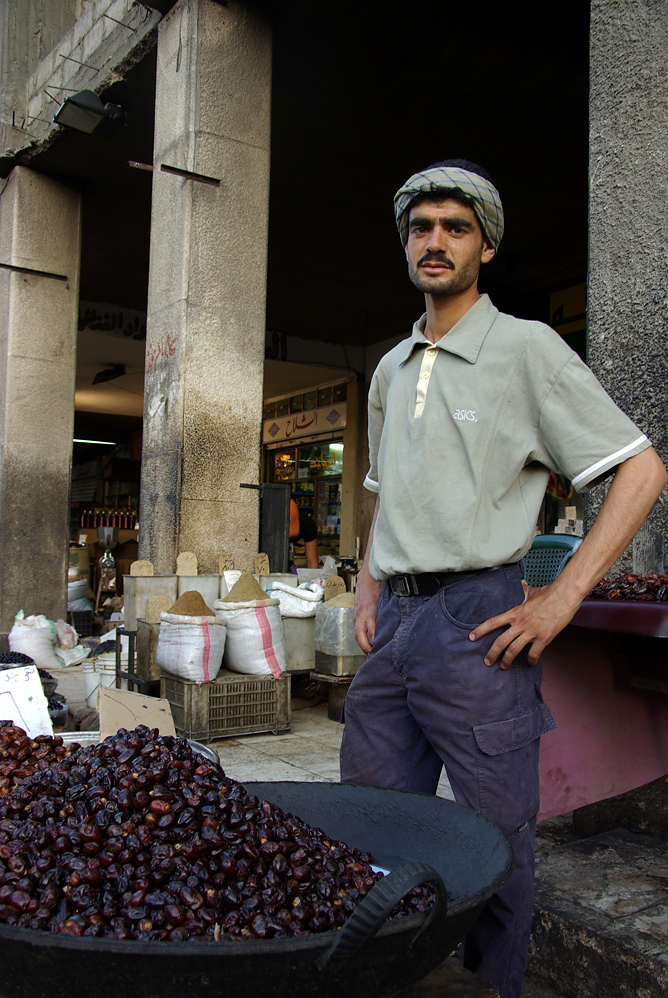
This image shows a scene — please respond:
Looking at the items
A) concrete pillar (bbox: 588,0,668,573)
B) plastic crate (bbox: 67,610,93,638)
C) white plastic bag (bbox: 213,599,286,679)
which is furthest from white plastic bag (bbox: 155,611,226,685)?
plastic crate (bbox: 67,610,93,638)

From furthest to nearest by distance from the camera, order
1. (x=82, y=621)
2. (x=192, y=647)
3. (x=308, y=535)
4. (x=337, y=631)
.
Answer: (x=82, y=621) < (x=308, y=535) < (x=337, y=631) < (x=192, y=647)

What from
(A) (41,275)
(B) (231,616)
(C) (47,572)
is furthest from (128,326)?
(B) (231,616)

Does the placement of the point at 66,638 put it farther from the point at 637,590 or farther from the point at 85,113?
the point at 637,590

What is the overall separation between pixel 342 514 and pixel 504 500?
42.1ft

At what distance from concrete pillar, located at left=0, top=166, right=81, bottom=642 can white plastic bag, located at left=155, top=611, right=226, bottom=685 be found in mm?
4380

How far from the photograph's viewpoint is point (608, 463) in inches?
62.6

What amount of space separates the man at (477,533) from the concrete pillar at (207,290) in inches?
153

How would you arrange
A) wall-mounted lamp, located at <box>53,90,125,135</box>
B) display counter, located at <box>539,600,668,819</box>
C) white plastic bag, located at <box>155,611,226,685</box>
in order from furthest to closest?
wall-mounted lamp, located at <box>53,90,125,135</box>, white plastic bag, located at <box>155,611,226,685</box>, display counter, located at <box>539,600,668,819</box>

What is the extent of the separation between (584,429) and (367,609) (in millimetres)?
744

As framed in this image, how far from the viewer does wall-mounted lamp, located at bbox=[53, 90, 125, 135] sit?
22.1 feet

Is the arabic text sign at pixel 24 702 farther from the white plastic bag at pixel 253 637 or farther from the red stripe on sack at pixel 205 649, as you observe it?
the white plastic bag at pixel 253 637

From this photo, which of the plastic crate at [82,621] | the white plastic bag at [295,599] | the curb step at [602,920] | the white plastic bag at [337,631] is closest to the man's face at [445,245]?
the curb step at [602,920]

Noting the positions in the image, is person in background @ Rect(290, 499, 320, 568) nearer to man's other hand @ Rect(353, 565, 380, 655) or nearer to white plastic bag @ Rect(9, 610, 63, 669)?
white plastic bag @ Rect(9, 610, 63, 669)

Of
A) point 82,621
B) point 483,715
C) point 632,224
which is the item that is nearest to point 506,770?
point 483,715
